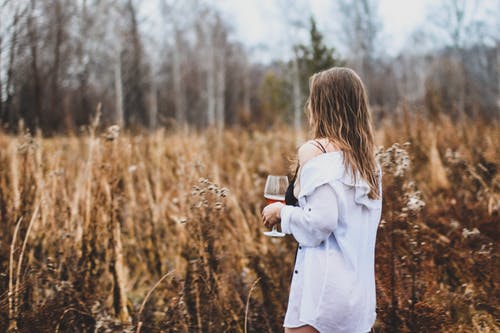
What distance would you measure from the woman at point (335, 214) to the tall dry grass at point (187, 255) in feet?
1.87

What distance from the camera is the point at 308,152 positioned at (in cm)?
159

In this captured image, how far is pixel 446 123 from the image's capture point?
607cm

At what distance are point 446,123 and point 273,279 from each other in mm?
4137

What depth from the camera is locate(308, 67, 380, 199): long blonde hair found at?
1619mm

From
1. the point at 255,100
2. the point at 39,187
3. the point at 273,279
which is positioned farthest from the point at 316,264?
the point at 255,100

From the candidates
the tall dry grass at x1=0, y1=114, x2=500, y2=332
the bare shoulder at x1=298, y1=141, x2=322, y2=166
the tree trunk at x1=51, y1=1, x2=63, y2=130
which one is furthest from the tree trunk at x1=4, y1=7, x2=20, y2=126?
the bare shoulder at x1=298, y1=141, x2=322, y2=166

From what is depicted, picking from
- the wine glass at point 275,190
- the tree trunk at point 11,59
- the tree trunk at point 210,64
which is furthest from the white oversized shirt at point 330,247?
the tree trunk at point 210,64

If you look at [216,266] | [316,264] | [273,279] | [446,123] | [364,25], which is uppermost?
[364,25]

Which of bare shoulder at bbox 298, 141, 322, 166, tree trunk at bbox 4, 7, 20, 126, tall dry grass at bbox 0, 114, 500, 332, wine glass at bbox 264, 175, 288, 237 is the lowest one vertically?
tall dry grass at bbox 0, 114, 500, 332

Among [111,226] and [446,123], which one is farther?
[446,123]

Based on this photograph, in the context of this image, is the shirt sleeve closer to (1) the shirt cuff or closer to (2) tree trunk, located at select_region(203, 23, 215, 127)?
(1) the shirt cuff

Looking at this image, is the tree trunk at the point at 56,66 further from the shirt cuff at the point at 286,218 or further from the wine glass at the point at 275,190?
the shirt cuff at the point at 286,218

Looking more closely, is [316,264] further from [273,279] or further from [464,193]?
[464,193]

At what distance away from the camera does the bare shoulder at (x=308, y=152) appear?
1581 millimetres
